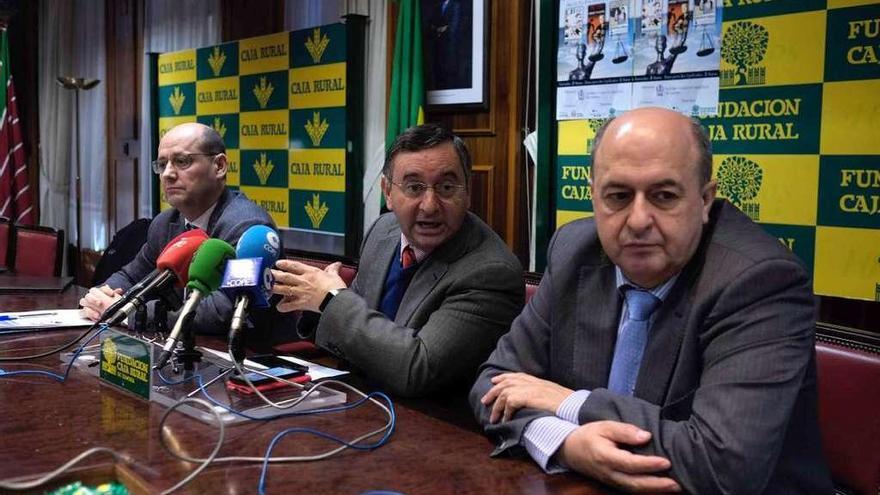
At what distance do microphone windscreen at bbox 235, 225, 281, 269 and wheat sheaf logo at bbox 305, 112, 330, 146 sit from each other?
2.80 m

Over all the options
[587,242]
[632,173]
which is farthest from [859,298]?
[632,173]

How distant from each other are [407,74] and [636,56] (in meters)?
1.33

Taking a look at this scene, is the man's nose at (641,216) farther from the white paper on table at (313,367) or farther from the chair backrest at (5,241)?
the chair backrest at (5,241)

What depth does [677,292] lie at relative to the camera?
1.42 meters

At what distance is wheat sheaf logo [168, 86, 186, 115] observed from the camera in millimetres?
5633

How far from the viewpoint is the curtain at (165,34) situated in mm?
5625

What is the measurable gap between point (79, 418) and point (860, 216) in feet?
7.11

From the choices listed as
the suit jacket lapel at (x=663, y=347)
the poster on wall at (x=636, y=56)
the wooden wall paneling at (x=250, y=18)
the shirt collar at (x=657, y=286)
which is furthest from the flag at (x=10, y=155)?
the suit jacket lapel at (x=663, y=347)

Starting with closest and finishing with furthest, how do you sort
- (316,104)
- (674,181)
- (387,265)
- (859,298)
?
(674,181)
(387,265)
(859,298)
(316,104)

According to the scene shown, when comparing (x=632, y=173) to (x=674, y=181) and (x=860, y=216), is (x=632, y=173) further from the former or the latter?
(x=860, y=216)

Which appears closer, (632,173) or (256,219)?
(632,173)

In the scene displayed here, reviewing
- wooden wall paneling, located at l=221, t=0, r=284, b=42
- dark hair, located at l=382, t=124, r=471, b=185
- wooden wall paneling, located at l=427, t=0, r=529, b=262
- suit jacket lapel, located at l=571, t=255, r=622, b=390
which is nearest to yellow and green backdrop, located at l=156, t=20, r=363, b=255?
wooden wall paneling, located at l=221, t=0, r=284, b=42

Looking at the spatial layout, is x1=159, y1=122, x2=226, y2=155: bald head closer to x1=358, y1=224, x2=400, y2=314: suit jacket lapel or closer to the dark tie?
x1=358, y1=224, x2=400, y2=314: suit jacket lapel

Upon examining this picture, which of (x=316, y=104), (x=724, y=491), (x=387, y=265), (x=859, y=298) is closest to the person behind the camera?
(x=724, y=491)
